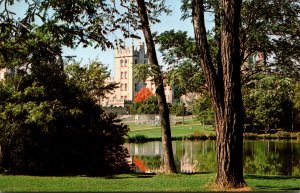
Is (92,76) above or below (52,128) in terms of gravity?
above

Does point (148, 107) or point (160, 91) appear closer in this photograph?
point (160, 91)

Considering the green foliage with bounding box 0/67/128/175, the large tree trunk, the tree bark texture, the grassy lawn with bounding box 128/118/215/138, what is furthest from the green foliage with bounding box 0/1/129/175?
the grassy lawn with bounding box 128/118/215/138

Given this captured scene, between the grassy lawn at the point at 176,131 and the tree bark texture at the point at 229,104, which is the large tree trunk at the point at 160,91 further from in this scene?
the grassy lawn at the point at 176,131

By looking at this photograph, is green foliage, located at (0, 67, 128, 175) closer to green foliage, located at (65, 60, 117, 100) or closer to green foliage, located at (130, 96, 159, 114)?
green foliage, located at (65, 60, 117, 100)

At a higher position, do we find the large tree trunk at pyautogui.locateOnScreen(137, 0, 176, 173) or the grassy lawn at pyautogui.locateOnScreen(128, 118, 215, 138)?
the large tree trunk at pyautogui.locateOnScreen(137, 0, 176, 173)

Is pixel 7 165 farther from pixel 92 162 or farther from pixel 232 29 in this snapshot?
pixel 232 29

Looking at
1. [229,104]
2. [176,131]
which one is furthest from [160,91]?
[176,131]

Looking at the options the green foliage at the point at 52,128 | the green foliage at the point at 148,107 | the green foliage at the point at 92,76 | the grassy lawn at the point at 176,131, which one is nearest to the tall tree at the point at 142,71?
the green foliage at the point at 52,128

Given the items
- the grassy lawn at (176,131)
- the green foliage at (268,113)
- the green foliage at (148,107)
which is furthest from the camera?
the green foliage at (148,107)

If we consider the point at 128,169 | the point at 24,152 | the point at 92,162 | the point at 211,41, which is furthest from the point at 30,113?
the point at 211,41

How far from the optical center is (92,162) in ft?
48.4

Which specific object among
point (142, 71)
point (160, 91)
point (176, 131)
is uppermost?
point (142, 71)

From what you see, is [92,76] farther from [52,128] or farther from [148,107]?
[148,107]

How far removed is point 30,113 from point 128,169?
150 inches
